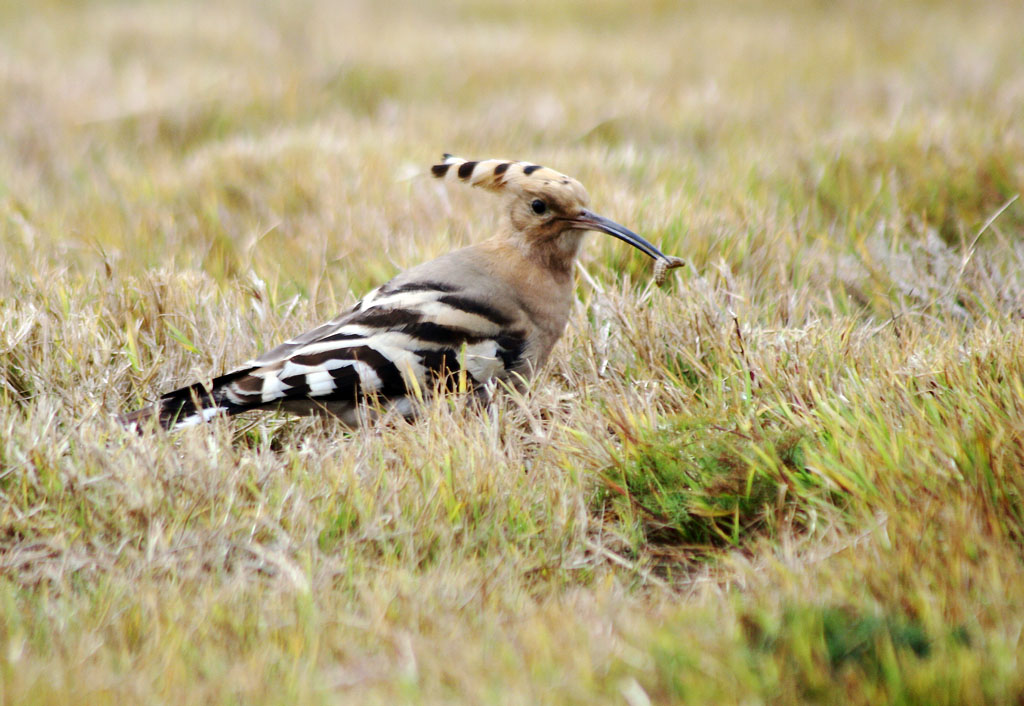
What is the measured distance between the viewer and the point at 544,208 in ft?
9.16

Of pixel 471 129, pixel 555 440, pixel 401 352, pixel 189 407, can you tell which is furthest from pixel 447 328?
pixel 471 129

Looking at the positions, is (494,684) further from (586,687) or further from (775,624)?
(775,624)

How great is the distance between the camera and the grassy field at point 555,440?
1438mm

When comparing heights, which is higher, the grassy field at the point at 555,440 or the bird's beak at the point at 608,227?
the bird's beak at the point at 608,227

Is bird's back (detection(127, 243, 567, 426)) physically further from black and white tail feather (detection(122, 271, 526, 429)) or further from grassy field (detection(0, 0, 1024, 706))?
grassy field (detection(0, 0, 1024, 706))

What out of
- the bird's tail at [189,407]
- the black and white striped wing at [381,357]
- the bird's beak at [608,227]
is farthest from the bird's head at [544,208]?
the bird's tail at [189,407]

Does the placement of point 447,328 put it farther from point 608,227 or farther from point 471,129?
point 471,129

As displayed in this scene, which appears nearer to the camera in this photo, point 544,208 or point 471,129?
point 544,208

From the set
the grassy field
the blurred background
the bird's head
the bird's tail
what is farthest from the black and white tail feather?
the blurred background

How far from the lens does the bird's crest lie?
277 cm

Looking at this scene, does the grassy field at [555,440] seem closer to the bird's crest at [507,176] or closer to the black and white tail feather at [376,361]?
the black and white tail feather at [376,361]

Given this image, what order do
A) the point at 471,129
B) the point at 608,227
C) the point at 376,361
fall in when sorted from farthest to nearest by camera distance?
the point at 471,129, the point at 608,227, the point at 376,361

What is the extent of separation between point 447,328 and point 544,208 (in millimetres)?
522

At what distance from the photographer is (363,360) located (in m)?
2.39
